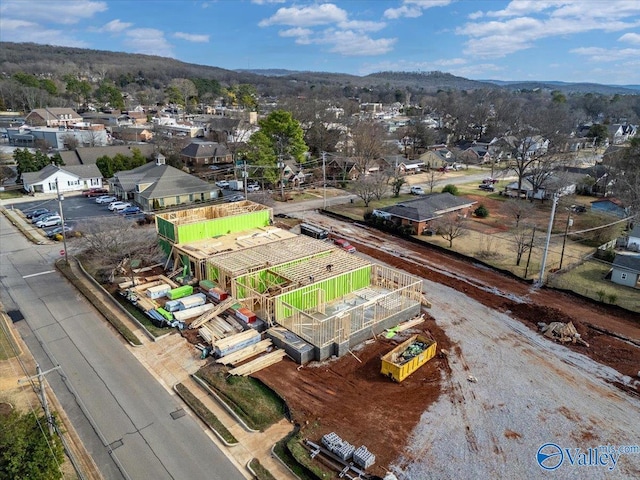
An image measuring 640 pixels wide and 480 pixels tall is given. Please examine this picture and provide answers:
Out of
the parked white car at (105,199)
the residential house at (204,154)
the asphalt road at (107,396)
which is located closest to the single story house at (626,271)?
the asphalt road at (107,396)

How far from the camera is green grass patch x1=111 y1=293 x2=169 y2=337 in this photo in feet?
68.9

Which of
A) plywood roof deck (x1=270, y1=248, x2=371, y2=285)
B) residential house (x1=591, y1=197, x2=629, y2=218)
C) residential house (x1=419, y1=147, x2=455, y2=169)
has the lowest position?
plywood roof deck (x1=270, y1=248, x2=371, y2=285)

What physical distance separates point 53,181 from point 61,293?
29438 mm

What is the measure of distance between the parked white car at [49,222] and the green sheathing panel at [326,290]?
27010mm

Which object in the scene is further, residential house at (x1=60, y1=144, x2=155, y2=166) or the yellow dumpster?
residential house at (x1=60, y1=144, x2=155, y2=166)

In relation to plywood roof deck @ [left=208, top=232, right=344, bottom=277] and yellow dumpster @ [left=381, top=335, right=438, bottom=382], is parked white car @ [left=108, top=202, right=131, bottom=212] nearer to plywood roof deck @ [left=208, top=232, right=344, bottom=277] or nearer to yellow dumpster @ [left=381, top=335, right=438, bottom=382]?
plywood roof deck @ [left=208, top=232, right=344, bottom=277]

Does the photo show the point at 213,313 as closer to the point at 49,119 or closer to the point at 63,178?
the point at 63,178

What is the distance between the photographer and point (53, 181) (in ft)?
159

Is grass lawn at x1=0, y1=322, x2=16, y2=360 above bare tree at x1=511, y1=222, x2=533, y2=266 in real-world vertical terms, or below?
below

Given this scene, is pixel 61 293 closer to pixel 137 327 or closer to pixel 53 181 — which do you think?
pixel 137 327

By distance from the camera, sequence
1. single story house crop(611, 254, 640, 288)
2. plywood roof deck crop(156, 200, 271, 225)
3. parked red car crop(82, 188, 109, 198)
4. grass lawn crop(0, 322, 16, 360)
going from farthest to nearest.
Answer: parked red car crop(82, 188, 109, 198) → plywood roof deck crop(156, 200, 271, 225) → single story house crop(611, 254, 640, 288) → grass lawn crop(0, 322, 16, 360)

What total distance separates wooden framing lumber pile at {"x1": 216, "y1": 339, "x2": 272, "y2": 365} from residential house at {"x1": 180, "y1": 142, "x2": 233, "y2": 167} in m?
45.1

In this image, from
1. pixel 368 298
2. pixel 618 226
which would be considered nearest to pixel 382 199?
pixel 618 226

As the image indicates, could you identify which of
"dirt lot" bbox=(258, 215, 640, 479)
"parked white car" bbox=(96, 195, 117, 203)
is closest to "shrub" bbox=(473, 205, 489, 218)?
"dirt lot" bbox=(258, 215, 640, 479)
